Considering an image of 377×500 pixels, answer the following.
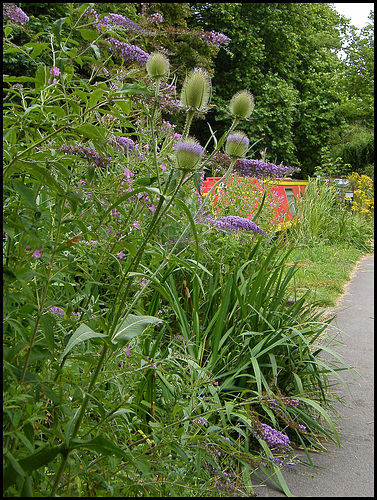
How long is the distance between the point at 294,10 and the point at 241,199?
21.8 m

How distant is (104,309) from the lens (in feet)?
6.38

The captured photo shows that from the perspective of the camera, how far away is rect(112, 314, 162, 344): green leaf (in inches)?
50.0

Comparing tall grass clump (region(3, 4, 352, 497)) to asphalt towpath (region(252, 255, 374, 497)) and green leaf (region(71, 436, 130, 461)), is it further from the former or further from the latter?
asphalt towpath (region(252, 255, 374, 497))

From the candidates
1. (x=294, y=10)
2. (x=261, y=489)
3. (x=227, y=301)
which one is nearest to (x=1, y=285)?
(x=261, y=489)

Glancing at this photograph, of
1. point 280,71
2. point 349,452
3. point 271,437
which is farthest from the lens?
point 280,71

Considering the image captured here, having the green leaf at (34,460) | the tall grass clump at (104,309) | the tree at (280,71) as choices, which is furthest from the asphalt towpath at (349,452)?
the tree at (280,71)

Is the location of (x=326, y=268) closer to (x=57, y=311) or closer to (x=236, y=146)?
(x=236, y=146)

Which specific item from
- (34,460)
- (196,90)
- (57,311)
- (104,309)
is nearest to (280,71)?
(104,309)

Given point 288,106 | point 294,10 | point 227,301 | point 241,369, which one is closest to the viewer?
point 241,369

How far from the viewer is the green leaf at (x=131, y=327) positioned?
4.16 feet

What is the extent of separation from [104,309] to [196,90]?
0.92 meters

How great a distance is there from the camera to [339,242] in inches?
424

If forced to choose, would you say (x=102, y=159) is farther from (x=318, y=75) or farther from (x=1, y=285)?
(x=318, y=75)

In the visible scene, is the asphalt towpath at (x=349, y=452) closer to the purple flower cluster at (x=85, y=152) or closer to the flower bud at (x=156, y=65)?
the purple flower cluster at (x=85, y=152)
